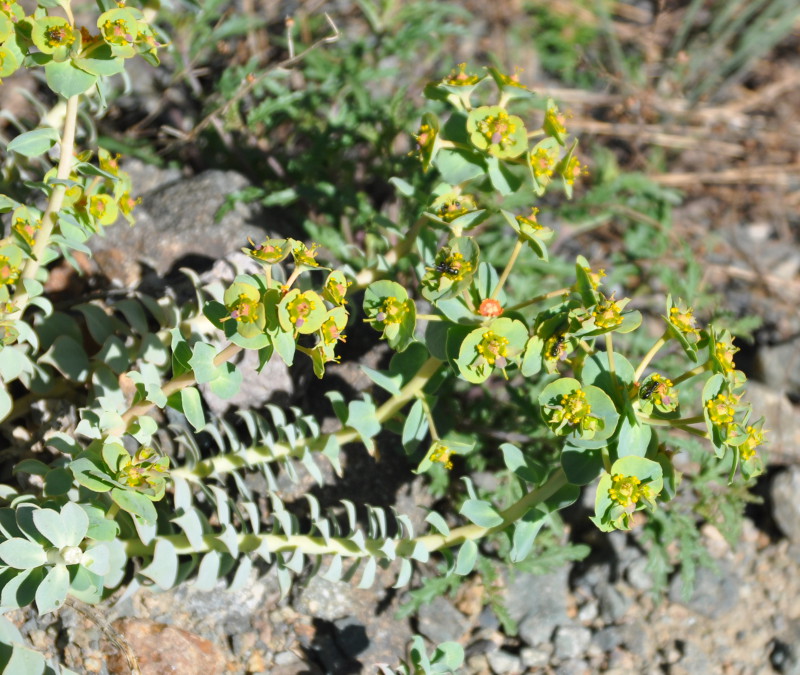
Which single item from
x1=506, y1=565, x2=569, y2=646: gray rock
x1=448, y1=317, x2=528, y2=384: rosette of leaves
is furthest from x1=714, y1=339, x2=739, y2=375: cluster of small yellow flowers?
x1=506, y1=565, x2=569, y2=646: gray rock

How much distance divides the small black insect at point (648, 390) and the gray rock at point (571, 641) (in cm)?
125

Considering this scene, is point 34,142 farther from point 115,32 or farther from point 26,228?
point 115,32

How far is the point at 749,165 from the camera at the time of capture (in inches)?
171

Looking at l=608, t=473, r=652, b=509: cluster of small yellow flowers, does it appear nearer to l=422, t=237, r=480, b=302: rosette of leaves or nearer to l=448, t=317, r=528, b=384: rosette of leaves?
l=448, t=317, r=528, b=384: rosette of leaves

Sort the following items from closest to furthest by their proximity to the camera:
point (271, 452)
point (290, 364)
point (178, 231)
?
1. point (290, 364)
2. point (271, 452)
3. point (178, 231)

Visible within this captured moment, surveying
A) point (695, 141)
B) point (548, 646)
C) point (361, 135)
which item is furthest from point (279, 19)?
point (548, 646)

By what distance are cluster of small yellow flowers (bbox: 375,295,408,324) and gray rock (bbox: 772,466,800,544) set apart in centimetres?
186

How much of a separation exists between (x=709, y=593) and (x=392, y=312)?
1.72 metres

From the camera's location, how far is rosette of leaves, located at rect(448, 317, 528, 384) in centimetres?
197

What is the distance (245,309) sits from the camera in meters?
1.78

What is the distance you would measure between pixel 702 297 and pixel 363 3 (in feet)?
5.86

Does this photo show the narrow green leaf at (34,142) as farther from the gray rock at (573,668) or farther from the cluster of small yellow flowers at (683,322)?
the gray rock at (573,668)

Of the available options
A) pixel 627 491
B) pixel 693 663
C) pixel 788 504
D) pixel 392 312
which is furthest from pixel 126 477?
pixel 788 504

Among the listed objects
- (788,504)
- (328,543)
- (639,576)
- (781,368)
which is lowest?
(639,576)
